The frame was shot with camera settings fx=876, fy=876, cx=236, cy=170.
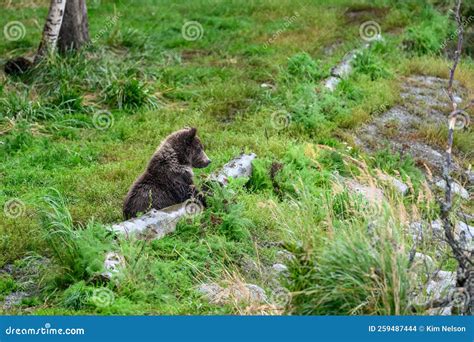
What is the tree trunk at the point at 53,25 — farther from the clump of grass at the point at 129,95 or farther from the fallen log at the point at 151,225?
the fallen log at the point at 151,225

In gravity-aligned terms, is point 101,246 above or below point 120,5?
above

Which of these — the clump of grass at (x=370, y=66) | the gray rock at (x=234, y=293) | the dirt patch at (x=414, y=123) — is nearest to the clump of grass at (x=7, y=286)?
the gray rock at (x=234, y=293)

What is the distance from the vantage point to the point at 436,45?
19.6 m

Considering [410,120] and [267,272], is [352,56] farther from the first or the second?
[267,272]

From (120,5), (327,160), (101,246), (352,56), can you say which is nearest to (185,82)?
(352,56)

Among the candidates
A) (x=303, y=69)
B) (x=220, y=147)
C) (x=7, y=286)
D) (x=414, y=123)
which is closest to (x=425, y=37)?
(x=303, y=69)

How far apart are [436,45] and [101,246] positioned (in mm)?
12963

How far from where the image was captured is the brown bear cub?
9.89 metres

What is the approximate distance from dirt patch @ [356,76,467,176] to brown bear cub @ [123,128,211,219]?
380cm

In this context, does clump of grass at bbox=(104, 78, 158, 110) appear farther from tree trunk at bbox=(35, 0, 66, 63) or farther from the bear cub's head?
the bear cub's head

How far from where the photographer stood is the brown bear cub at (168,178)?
989 centimetres

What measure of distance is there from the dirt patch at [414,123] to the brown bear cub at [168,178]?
3801mm

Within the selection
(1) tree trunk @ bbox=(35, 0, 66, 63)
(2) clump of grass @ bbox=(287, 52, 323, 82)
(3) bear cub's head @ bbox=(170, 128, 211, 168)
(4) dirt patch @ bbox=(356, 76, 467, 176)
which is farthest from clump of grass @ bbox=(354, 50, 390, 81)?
(3) bear cub's head @ bbox=(170, 128, 211, 168)

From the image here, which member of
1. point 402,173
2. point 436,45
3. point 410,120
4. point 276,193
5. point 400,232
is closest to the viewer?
point 400,232
